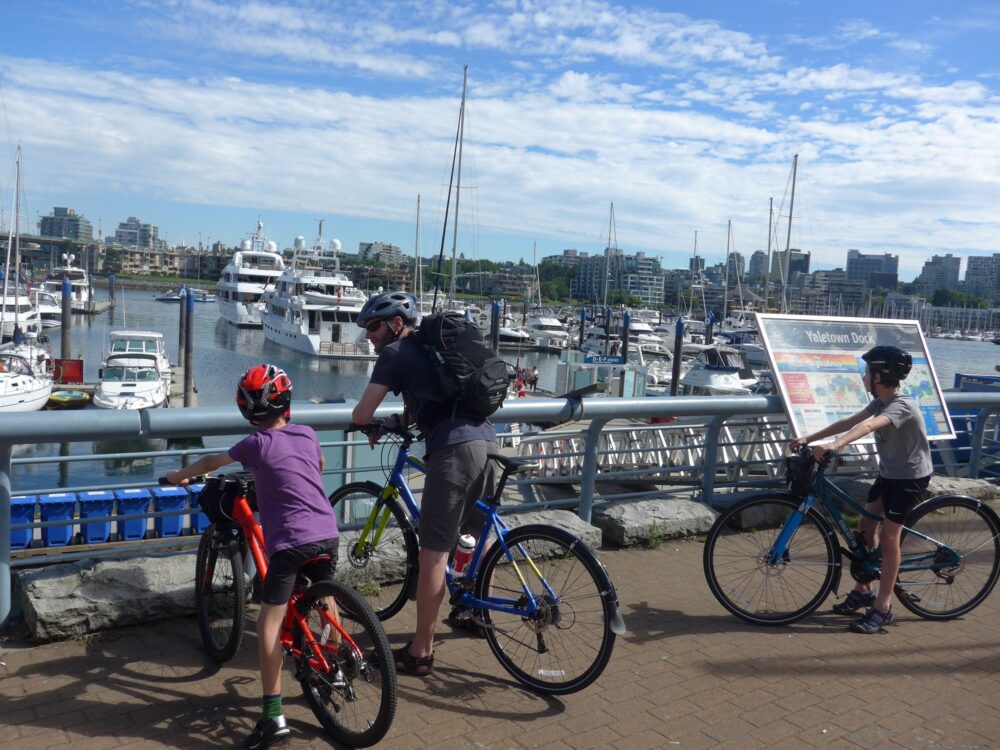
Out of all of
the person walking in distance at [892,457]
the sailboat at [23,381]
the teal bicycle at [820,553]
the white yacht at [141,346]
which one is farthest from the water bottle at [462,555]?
the white yacht at [141,346]

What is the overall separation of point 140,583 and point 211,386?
141 ft

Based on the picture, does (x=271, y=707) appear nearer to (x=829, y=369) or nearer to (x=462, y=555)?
(x=462, y=555)

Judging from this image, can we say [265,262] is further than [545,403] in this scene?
Yes

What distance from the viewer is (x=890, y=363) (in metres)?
Answer: 4.84

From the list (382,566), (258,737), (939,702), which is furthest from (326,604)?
(939,702)

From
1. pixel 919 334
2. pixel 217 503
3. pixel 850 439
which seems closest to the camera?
pixel 217 503

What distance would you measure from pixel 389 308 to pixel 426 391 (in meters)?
0.51

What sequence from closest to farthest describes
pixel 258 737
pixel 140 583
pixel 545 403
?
pixel 258 737
pixel 140 583
pixel 545 403

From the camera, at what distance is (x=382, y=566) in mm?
4848

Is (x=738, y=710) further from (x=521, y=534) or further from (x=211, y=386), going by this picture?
(x=211, y=386)

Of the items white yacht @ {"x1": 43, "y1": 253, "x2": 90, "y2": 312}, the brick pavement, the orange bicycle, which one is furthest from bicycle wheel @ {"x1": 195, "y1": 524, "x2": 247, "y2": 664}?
white yacht @ {"x1": 43, "y1": 253, "x2": 90, "y2": 312}

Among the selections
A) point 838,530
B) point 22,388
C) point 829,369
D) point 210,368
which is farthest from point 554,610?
point 210,368

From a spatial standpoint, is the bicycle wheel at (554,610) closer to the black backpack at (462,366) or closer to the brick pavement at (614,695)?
the brick pavement at (614,695)

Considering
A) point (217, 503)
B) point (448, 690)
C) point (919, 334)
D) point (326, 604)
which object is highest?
point (919, 334)
